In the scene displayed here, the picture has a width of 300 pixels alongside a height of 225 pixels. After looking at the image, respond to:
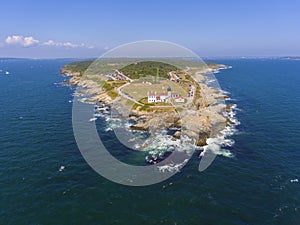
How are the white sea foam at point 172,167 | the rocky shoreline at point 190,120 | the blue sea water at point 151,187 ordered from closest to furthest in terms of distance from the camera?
the blue sea water at point 151,187
the white sea foam at point 172,167
the rocky shoreline at point 190,120

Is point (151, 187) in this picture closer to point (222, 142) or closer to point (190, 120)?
point (222, 142)

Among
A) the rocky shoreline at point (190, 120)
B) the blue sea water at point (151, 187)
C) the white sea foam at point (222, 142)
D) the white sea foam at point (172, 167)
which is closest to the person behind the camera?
the blue sea water at point (151, 187)

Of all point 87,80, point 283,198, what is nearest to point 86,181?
point 283,198

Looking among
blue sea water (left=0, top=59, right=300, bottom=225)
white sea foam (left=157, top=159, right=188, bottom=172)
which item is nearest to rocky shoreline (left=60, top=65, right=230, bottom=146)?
blue sea water (left=0, top=59, right=300, bottom=225)

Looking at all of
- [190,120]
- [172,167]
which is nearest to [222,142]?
[190,120]

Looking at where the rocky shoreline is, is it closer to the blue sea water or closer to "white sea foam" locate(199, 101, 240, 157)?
"white sea foam" locate(199, 101, 240, 157)

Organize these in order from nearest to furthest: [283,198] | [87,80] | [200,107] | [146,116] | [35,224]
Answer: [35,224]
[283,198]
[146,116]
[200,107]
[87,80]

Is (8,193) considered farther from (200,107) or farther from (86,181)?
(200,107)

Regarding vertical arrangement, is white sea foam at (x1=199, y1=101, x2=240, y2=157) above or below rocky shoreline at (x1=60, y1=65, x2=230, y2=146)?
below

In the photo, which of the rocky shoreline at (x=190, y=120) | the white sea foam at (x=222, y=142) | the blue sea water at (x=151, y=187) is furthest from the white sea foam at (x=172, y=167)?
the rocky shoreline at (x=190, y=120)

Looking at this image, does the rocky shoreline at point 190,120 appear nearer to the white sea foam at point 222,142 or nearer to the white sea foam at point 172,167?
the white sea foam at point 222,142

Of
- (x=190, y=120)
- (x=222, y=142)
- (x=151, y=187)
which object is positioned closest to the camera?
(x=151, y=187)
